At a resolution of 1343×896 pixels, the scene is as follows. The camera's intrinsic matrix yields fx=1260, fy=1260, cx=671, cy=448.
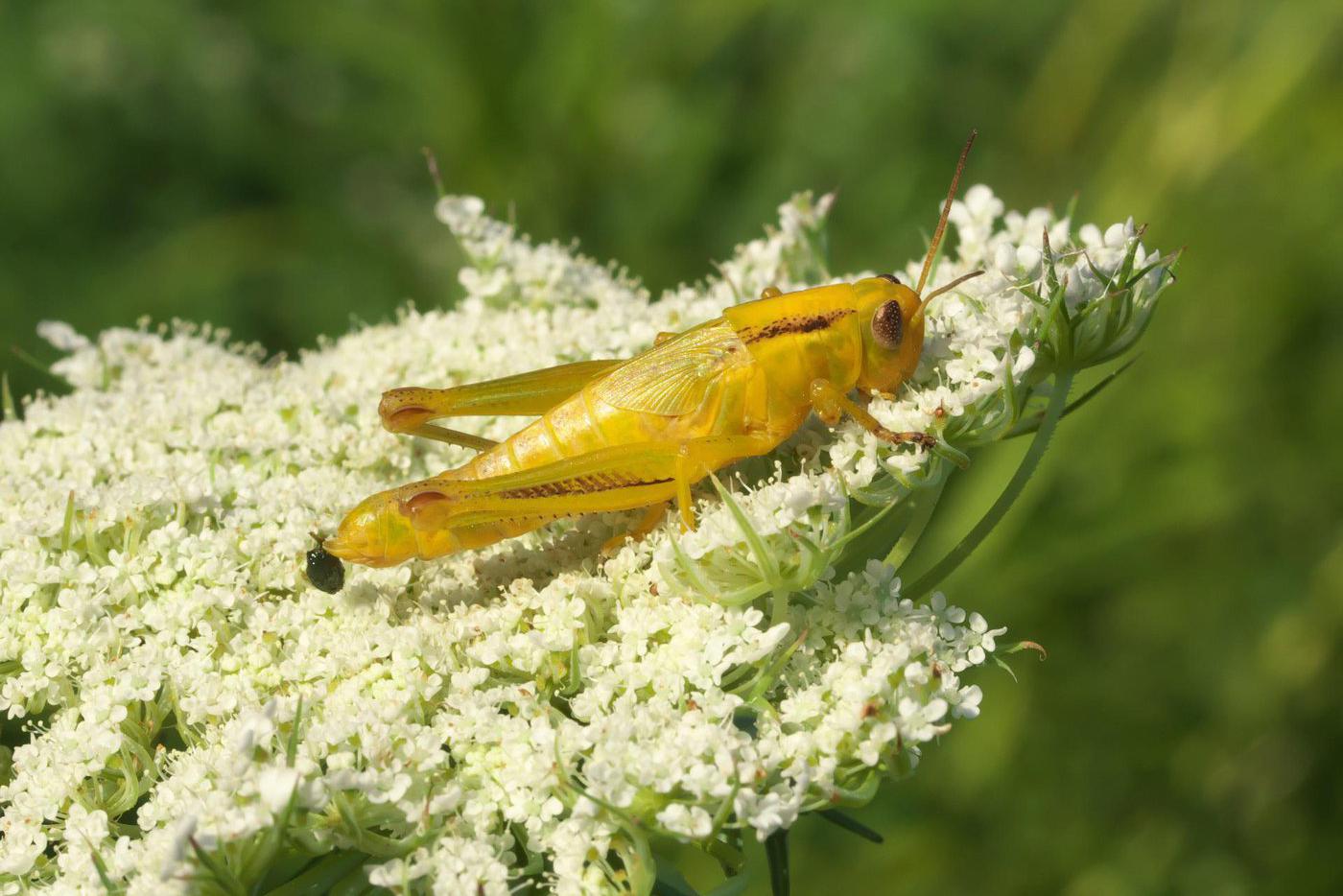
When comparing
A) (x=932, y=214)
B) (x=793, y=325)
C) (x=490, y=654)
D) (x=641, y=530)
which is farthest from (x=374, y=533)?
(x=932, y=214)

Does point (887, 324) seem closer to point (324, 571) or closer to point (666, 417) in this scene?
point (666, 417)

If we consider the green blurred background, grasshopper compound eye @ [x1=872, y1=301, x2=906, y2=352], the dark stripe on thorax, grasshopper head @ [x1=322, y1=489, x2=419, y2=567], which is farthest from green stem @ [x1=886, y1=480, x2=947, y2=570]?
the green blurred background

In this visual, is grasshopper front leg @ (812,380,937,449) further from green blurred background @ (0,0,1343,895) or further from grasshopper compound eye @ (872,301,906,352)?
green blurred background @ (0,0,1343,895)

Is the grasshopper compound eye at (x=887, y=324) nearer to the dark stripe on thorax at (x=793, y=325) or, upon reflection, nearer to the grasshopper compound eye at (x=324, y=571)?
the dark stripe on thorax at (x=793, y=325)

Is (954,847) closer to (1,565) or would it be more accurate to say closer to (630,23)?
(1,565)

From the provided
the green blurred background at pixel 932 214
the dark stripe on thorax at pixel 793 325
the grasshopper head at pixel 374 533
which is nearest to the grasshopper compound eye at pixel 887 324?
Answer: the dark stripe on thorax at pixel 793 325

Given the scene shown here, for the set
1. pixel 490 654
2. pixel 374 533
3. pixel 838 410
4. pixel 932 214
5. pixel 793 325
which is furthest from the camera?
pixel 932 214
